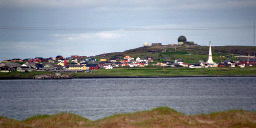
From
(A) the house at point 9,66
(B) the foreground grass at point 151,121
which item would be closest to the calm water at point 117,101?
(B) the foreground grass at point 151,121

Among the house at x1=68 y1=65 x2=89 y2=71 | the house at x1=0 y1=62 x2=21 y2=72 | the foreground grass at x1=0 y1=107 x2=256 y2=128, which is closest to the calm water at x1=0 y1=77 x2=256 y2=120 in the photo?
the foreground grass at x1=0 y1=107 x2=256 y2=128

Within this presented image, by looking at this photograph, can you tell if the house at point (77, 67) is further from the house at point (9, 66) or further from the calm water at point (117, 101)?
the calm water at point (117, 101)

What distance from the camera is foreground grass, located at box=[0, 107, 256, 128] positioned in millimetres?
26250

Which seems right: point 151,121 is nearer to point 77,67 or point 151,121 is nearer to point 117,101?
point 117,101

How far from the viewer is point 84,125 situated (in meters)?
27.3

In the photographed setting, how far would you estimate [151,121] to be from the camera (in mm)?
26797

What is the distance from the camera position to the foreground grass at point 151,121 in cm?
2625

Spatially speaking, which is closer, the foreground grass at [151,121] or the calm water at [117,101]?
the foreground grass at [151,121]

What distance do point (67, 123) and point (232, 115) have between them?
1376cm

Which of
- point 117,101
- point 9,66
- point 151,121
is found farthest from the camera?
point 9,66

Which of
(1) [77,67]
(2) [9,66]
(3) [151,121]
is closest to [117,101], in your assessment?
(3) [151,121]

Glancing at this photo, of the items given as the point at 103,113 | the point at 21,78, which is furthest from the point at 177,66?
the point at 103,113

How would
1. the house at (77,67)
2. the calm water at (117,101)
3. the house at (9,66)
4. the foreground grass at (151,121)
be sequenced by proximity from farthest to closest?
the house at (77,67) < the house at (9,66) < the calm water at (117,101) < the foreground grass at (151,121)

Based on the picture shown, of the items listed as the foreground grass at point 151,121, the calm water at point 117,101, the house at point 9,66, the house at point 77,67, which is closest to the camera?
the foreground grass at point 151,121
